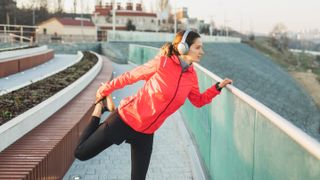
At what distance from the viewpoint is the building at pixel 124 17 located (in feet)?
360

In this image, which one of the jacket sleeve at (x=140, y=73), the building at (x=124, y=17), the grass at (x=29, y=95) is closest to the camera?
the jacket sleeve at (x=140, y=73)

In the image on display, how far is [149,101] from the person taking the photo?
4199 millimetres

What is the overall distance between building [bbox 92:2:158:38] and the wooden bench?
98609 mm

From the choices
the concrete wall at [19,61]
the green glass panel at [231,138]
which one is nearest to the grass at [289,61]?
the concrete wall at [19,61]

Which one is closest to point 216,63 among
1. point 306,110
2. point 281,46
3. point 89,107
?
point 306,110

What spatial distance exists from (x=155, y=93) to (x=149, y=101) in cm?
10

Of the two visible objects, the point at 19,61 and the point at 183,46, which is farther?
the point at 19,61

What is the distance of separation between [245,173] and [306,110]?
4676cm

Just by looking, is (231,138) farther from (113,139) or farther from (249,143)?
(113,139)

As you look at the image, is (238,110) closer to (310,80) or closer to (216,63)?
(216,63)

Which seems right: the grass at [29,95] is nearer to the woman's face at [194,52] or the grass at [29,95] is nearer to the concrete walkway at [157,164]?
the concrete walkway at [157,164]

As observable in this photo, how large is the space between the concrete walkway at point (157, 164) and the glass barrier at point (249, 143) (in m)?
0.39

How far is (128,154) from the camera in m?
8.16

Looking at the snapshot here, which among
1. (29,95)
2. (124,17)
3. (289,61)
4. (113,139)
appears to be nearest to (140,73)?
(113,139)
